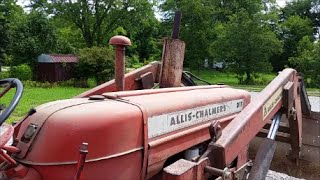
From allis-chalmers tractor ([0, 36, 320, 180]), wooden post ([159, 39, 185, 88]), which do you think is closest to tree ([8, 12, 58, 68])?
wooden post ([159, 39, 185, 88])

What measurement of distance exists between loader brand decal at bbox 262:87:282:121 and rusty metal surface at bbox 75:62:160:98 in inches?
49.1

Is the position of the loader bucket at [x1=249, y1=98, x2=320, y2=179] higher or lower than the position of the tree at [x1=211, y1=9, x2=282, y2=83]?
lower

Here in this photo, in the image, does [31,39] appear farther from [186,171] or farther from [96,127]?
[186,171]

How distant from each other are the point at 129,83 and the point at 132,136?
1.67 meters

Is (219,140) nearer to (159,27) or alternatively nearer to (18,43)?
(18,43)

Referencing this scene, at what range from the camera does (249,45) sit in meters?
24.6

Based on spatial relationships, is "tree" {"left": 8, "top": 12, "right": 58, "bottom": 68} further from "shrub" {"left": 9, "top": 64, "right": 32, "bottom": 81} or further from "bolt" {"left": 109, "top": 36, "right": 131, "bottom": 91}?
"bolt" {"left": 109, "top": 36, "right": 131, "bottom": 91}

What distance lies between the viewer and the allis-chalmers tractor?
1805 mm

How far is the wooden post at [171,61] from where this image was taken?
318 centimetres

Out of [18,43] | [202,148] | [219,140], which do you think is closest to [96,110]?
[219,140]

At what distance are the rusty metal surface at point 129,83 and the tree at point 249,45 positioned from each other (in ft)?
69.9

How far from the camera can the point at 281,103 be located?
3.24 meters

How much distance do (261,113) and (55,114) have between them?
1.47 metres

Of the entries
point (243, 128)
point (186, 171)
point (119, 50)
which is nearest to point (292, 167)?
point (243, 128)
